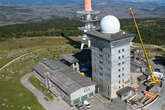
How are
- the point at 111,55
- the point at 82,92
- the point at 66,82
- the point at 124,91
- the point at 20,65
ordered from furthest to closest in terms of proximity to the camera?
the point at 20,65
the point at 66,82
the point at 124,91
the point at 82,92
the point at 111,55

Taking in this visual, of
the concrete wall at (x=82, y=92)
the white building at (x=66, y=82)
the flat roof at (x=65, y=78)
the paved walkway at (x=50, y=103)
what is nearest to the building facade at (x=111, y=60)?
the concrete wall at (x=82, y=92)

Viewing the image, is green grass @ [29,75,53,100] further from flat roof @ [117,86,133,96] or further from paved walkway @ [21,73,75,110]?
flat roof @ [117,86,133,96]

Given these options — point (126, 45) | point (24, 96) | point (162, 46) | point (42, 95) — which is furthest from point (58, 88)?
point (162, 46)

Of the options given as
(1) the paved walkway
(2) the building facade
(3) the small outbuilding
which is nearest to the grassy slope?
(1) the paved walkway

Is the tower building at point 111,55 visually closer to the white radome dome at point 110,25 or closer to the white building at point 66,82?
the white radome dome at point 110,25

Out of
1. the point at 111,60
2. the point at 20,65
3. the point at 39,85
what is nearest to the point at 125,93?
the point at 111,60

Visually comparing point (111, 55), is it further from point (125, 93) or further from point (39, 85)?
point (39, 85)

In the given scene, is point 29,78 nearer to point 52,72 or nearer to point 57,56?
point 52,72
